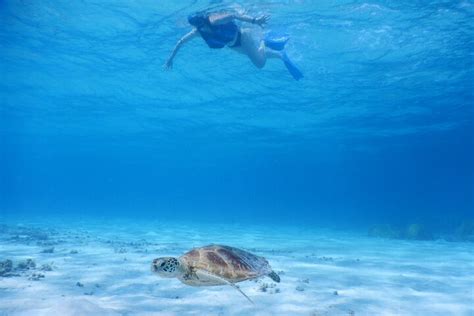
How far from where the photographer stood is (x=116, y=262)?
11500mm

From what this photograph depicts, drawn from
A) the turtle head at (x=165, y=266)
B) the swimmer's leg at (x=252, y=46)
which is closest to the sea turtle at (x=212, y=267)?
the turtle head at (x=165, y=266)

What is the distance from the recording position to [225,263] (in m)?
5.44

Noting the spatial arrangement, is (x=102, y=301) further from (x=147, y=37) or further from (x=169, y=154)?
(x=169, y=154)

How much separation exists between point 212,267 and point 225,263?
0.96ft

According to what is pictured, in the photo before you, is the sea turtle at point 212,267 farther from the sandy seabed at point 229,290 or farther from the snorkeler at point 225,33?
the snorkeler at point 225,33

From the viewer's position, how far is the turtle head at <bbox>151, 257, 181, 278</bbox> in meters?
4.37

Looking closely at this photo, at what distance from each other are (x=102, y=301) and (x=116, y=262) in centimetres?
448

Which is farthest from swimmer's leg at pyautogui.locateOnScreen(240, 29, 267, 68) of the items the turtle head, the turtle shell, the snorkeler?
the turtle head

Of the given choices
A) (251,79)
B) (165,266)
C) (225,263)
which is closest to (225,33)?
(225,263)

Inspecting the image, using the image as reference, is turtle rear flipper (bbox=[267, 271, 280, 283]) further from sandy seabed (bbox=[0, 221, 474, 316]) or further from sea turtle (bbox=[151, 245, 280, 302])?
sandy seabed (bbox=[0, 221, 474, 316])

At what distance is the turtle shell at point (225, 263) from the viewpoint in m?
5.20

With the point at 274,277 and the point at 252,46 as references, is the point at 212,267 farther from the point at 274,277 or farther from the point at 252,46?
the point at 252,46

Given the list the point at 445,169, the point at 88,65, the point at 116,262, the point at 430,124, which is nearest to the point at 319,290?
the point at 116,262

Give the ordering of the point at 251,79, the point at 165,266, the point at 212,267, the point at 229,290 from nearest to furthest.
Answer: the point at 165,266 → the point at 212,267 → the point at 229,290 → the point at 251,79
